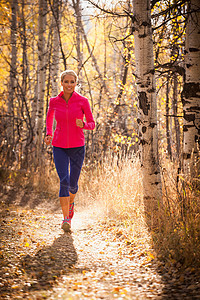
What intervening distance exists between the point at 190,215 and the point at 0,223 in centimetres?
270

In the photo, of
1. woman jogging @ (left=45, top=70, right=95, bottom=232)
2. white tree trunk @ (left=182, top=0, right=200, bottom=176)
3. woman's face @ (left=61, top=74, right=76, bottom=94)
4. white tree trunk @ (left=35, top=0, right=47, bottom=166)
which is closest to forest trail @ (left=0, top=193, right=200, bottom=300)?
woman jogging @ (left=45, top=70, right=95, bottom=232)

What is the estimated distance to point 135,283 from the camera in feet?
8.47

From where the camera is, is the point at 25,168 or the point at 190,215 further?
the point at 25,168

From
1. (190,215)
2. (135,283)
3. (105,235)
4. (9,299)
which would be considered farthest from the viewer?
(105,235)

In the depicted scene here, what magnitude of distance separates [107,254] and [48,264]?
0.75 m

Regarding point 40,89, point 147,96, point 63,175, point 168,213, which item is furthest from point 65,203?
point 40,89

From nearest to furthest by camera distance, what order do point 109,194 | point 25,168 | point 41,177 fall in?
point 109,194 → point 41,177 → point 25,168

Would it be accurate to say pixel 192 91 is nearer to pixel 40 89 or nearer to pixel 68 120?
pixel 68 120

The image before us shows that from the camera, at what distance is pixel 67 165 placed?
14.7 feet

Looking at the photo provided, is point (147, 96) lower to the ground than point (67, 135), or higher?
higher

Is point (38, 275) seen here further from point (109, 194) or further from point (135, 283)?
point (109, 194)

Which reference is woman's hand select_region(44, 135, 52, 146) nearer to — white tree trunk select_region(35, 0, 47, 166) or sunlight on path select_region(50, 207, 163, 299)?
sunlight on path select_region(50, 207, 163, 299)

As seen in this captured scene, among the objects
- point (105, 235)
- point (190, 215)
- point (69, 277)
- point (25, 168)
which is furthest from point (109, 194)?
point (25, 168)

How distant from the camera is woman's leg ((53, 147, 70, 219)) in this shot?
4.31 metres
